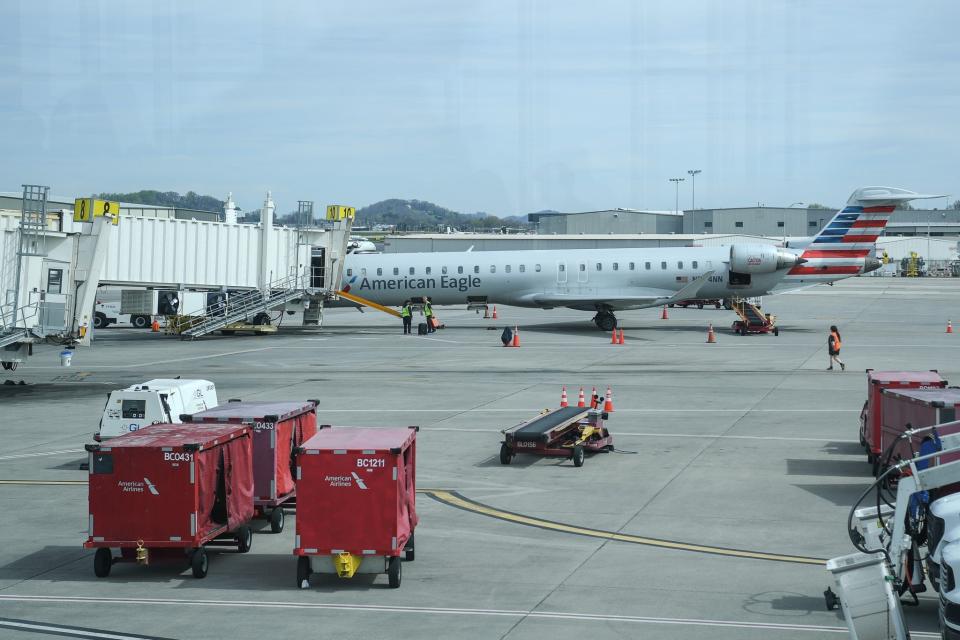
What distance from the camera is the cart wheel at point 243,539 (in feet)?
47.8

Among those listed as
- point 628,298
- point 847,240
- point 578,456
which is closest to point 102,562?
point 578,456

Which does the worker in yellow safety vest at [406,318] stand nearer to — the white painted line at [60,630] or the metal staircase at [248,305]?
the metal staircase at [248,305]

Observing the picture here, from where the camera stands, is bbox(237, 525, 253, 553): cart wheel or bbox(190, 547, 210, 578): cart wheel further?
bbox(237, 525, 253, 553): cart wheel

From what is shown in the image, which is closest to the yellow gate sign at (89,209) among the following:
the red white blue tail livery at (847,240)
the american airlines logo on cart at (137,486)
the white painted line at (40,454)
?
the white painted line at (40,454)

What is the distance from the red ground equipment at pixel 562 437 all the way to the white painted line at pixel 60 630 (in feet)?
33.7

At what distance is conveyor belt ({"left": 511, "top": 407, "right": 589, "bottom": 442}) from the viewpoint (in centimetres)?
2014

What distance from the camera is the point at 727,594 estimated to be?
12.2m

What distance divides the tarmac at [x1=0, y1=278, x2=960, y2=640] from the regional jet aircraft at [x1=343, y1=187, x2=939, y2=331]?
Answer: 1174 centimetres

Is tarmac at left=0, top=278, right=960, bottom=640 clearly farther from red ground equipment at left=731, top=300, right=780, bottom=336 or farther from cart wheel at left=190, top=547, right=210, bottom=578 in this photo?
red ground equipment at left=731, top=300, right=780, bottom=336

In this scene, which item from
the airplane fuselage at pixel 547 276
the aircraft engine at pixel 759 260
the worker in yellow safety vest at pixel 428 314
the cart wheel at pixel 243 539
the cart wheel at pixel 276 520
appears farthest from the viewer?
the airplane fuselage at pixel 547 276

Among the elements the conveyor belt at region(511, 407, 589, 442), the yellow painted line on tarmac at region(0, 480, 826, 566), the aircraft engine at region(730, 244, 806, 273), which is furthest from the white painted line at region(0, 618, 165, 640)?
the aircraft engine at region(730, 244, 806, 273)

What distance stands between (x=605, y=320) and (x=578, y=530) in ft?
120

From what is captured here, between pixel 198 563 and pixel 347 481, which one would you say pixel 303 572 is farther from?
pixel 198 563

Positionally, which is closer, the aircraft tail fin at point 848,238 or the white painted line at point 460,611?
the white painted line at point 460,611
